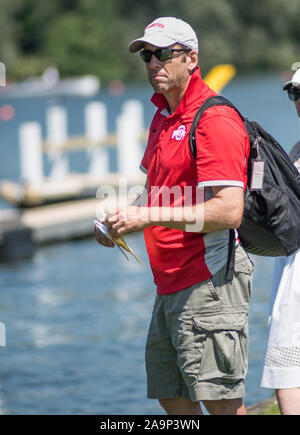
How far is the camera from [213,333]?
327 cm

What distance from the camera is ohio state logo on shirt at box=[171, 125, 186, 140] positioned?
3.23 m

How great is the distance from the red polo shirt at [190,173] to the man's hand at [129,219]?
202 mm

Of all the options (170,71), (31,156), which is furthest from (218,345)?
(31,156)

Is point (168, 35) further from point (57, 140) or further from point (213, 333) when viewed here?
point (57, 140)

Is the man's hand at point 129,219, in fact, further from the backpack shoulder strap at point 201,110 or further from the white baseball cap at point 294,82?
the white baseball cap at point 294,82

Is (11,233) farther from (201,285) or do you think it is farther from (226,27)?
(226,27)

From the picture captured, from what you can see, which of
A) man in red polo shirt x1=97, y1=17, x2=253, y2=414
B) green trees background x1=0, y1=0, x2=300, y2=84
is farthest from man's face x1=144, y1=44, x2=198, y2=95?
green trees background x1=0, y1=0, x2=300, y2=84

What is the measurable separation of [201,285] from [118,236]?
38 cm

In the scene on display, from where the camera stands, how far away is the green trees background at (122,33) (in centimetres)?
6188

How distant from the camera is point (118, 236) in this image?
320cm

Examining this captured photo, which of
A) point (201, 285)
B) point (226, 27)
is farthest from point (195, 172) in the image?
point (226, 27)

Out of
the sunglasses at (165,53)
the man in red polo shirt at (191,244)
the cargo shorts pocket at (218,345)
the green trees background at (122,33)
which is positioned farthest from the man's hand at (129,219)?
the green trees background at (122,33)

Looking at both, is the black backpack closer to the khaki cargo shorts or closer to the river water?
the khaki cargo shorts

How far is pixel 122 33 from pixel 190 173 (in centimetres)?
6941
